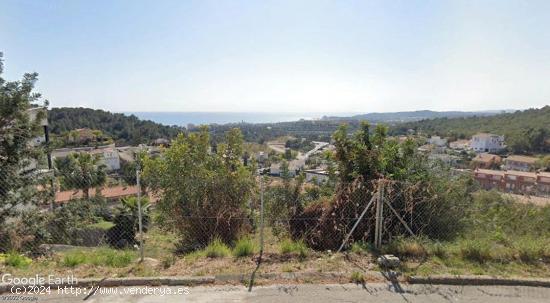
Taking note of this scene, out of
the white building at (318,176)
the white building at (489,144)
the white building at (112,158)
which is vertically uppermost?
the white building at (318,176)

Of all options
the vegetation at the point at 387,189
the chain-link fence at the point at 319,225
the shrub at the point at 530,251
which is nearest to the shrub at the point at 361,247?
the chain-link fence at the point at 319,225

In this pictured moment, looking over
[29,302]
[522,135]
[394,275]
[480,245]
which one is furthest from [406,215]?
[522,135]

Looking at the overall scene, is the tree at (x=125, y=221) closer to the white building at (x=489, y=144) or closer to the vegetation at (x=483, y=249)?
the vegetation at (x=483, y=249)

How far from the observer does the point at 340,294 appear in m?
3.75

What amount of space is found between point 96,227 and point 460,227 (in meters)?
11.7

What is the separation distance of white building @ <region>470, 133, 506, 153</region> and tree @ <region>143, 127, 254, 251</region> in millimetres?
66436

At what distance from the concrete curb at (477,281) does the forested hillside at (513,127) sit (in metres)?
34.1

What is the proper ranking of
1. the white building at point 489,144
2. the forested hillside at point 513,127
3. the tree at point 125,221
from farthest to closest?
the white building at point 489,144, the forested hillside at point 513,127, the tree at point 125,221

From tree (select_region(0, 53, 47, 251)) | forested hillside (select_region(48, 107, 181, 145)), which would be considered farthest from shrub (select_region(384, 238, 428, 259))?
forested hillside (select_region(48, 107, 181, 145))

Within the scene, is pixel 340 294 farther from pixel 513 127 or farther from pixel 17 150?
pixel 513 127

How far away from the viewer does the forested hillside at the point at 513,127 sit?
5150cm

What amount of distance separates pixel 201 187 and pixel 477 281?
4423 millimetres

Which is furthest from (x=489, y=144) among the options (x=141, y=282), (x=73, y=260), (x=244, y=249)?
(x=73, y=260)

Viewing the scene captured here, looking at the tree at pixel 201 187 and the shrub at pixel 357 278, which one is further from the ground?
the tree at pixel 201 187
